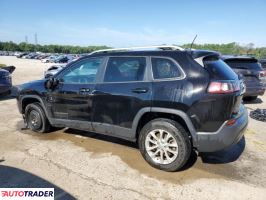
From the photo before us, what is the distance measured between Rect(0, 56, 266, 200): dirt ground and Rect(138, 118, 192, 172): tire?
132mm

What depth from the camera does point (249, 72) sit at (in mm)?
8516

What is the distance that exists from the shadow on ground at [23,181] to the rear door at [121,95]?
1341 millimetres

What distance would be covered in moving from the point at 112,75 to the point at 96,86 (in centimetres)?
34

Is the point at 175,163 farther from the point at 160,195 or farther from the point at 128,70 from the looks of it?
the point at 128,70

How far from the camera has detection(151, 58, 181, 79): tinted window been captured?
381 cm

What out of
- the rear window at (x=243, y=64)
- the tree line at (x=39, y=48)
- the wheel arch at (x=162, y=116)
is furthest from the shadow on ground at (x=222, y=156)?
the tree line at (x=39, y=48)

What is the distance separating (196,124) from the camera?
12.0 ft

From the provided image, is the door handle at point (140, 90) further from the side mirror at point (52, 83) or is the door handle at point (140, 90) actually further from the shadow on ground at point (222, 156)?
the side mirror at point (52, 83)

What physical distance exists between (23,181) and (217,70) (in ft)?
10.0

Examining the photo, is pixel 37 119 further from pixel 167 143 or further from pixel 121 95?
pixel 167 143

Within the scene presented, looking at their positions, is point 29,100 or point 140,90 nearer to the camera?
point 140,90

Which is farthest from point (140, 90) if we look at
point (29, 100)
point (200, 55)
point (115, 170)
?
point (29, 100)

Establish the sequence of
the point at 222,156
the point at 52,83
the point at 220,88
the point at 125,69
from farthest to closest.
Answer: the point at 52,83 < the point at 222,156 < the point at 125,69 < the point at 220,88

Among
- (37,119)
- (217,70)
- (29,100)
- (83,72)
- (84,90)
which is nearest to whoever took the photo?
(217,70)
